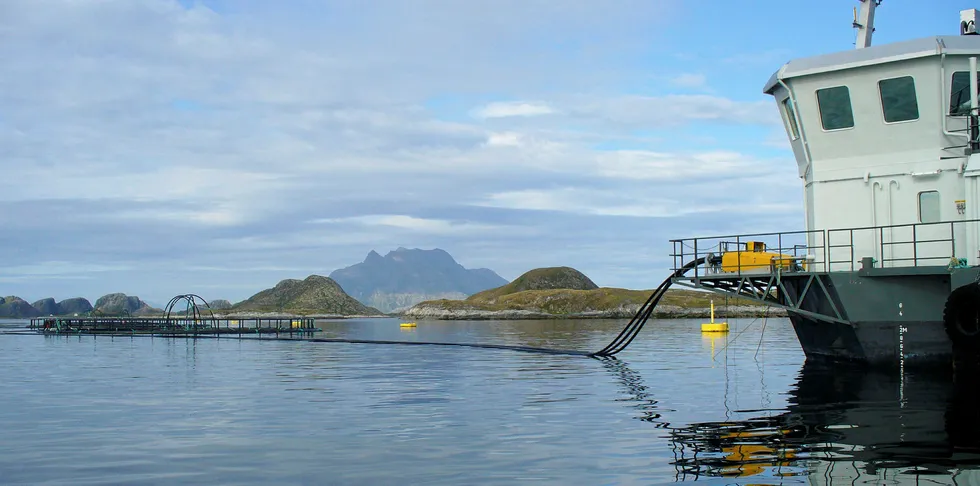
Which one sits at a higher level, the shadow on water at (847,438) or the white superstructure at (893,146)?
the white superstructure at (893,146)

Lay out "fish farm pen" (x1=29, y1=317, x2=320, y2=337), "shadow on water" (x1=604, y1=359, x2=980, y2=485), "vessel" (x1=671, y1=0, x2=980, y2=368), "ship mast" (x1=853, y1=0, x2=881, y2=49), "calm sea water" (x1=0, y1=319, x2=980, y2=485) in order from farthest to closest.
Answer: "fish farm pen" (x1=29, y1=317, x2=320, y2=337), "ship mast" (x1=853, y1=0, x2=881, y2=49), "vessel" (x1=671, y1=0, x2=980, y2=368), "calm sea water" (x1=0, y1=319, x2=980, y2=485), "shadow on water" (x1=604, y1=359, x2=980, y2=485)

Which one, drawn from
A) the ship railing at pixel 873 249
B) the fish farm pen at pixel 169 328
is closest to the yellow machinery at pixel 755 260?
the ship railing at pixel 873 249

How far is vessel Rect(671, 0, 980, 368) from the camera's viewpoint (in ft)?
104

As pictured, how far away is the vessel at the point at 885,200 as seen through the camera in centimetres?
3155

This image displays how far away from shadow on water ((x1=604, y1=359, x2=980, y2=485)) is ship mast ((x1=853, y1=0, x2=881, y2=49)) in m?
17.7

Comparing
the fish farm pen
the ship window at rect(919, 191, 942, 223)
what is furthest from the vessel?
the fish farm pen

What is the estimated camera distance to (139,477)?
15.6m

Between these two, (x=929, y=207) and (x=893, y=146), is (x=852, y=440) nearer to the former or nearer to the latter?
(x=929, y=207)

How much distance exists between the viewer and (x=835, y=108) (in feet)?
112

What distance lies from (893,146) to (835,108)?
8.69ft

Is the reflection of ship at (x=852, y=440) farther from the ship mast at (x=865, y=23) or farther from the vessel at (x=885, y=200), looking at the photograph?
the ship mast at (x=865, y=23)

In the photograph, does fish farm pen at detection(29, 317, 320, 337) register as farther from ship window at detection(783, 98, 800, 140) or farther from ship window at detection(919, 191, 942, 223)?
ship window at detection(919, 191, 942, 223)

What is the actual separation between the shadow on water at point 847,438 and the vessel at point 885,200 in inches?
147

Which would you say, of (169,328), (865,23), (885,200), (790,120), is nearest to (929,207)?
(885,200)
